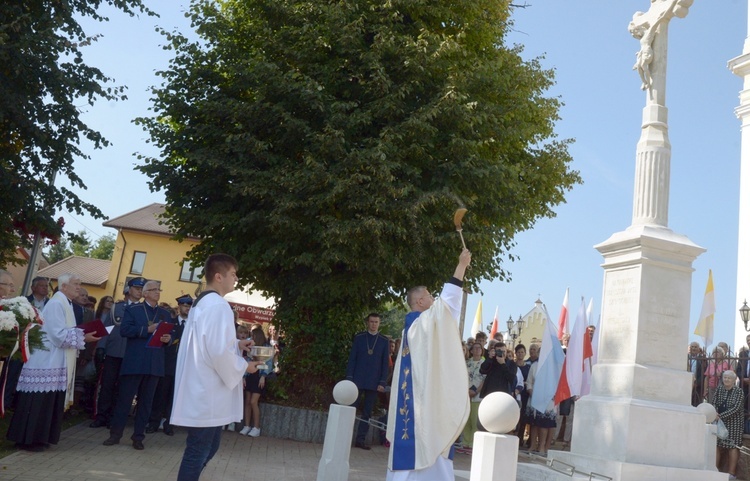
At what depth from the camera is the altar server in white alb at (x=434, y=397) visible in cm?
709

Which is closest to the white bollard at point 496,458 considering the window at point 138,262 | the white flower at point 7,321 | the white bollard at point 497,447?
the white bollard at point 497,447

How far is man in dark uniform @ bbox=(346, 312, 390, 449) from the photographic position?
14.2m

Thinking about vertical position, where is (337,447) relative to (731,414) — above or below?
below

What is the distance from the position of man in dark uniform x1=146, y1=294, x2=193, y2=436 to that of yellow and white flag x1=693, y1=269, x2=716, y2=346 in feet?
45.0

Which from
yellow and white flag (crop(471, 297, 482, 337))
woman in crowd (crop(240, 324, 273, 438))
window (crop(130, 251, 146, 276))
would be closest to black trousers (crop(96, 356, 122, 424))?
woman in crowd (crop(240, 324, 273, 438))

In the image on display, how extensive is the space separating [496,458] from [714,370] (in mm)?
11174

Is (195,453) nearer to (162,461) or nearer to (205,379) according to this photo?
(205,379)

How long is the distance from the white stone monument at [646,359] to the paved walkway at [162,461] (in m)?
2.55

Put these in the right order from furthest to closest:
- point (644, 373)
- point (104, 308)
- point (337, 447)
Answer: point (104, 308)
point (644, 373)
point (337, 447)

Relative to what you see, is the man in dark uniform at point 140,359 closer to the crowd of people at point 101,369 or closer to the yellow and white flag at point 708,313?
the crowd of people at point 101,369

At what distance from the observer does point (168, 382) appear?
537 inches

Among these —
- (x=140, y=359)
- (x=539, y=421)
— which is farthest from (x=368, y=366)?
(x=140, y=359)

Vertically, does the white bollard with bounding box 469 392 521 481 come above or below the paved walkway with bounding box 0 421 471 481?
above

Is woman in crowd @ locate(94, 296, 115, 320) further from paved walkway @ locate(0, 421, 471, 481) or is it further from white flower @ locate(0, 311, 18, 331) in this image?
white flower @ locate(0, 311, 18, 331)
